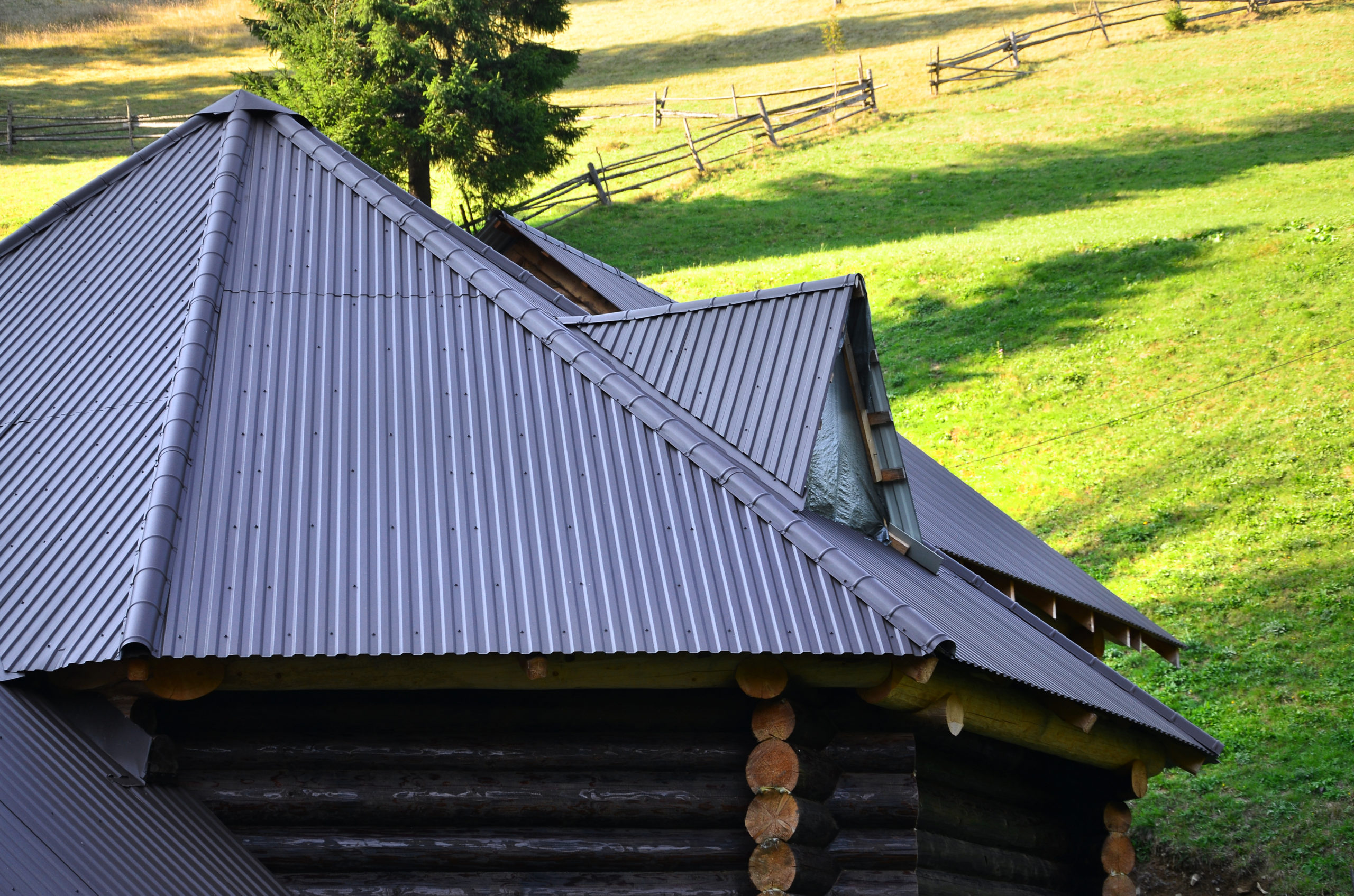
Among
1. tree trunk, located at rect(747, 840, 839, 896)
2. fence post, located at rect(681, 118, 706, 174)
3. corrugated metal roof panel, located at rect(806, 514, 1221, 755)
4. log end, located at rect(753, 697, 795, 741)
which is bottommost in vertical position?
tree trunk, located at rect(747, 840, 839, 896)

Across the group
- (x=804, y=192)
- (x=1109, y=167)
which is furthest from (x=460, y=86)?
(x=1109, y=167)

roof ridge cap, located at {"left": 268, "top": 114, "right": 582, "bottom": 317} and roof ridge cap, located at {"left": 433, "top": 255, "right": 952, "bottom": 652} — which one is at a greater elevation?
roof ridge cap, located at {"left": 268, "top": 114, "right": 582, "bottom": 317}

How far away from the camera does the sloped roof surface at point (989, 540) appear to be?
28.8ft

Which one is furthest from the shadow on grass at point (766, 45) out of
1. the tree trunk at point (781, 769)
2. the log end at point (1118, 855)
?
the tree trunk at point (781, 769)

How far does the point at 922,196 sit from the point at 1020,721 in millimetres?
26135

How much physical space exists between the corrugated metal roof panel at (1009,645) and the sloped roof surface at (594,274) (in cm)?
484

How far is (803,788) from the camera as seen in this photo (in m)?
5.56

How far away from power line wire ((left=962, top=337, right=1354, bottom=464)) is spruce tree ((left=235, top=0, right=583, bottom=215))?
552 inches

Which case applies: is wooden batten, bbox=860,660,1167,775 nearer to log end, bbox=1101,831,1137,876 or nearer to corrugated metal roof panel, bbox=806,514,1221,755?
corrugated metal roof panel, bbox=806,514,1221,755

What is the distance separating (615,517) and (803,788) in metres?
1.71

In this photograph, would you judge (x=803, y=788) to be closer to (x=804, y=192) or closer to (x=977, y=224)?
(x=977, y=224)

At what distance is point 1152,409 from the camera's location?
60.1 feet

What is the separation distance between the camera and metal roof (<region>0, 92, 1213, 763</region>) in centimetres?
502

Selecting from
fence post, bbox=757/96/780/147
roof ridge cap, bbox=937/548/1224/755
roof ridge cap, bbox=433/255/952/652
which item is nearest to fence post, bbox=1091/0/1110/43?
fence post, bbox=757/96/780/147
